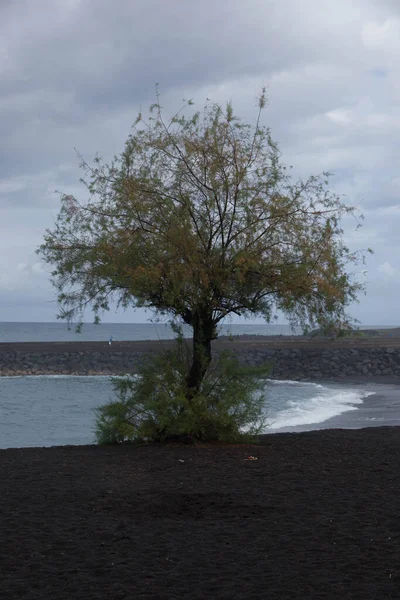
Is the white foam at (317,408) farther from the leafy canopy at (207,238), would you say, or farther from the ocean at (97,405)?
the leafy canopy at (207,238)

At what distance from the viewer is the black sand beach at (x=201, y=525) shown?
5.88 m

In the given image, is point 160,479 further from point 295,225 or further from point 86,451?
point 295,225

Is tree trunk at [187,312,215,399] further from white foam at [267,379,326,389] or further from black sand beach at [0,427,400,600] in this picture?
white foam at [267,379,326,389]

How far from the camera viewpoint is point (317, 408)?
2634cm

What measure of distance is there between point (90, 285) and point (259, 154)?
3638mm

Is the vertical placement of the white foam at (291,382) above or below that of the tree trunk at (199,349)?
below

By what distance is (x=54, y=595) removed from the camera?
222 inches

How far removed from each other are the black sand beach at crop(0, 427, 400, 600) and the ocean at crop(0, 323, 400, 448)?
371 cm

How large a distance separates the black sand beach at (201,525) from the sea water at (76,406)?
4.40m

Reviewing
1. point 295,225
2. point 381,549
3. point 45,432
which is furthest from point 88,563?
point 45,432

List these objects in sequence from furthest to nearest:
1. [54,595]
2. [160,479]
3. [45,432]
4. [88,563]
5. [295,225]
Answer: [45,432] < [295,225] < [160,479] < [88,563] < [54,595]

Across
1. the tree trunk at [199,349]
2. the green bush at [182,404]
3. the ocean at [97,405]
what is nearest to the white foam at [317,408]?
the ocean at [97,405]

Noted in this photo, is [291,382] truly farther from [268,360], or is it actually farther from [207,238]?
[207,238]

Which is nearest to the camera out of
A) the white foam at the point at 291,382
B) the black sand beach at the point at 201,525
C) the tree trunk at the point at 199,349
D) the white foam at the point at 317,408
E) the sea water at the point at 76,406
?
the black sand beach at the point at 201,525
